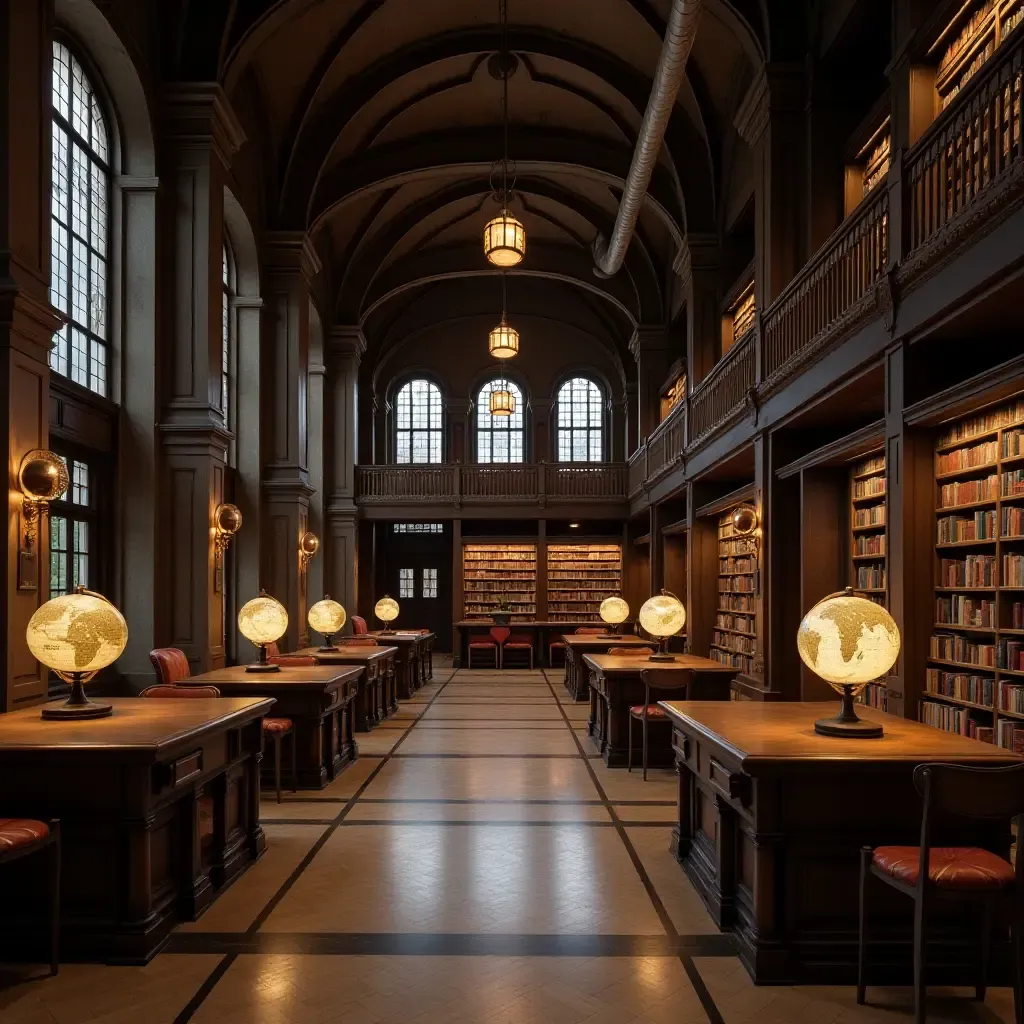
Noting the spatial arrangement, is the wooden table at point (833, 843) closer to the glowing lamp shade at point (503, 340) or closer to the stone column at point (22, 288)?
the stone column at point (22, 288)

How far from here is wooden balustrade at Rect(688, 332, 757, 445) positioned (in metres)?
10.9

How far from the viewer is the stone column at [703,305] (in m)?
14.4

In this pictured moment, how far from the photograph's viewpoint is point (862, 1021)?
3559 mm

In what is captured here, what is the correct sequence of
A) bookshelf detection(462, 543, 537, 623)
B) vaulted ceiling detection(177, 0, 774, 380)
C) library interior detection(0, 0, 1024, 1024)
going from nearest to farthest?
1. library interior detection(0, 0, 1024, 1024)
2. vaulted ceiling detection(177, 0, 774, 380)
3. bookshelf detection(462, 543, 537, 623)

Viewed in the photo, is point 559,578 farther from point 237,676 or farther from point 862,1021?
point 862,1021

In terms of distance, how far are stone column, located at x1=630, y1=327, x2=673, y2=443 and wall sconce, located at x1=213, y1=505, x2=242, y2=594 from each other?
10739 mm

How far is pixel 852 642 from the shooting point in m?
4.12

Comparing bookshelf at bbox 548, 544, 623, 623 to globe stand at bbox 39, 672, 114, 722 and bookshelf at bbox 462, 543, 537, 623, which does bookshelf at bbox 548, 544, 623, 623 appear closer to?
bookshelf at bbox 462, 543, 537, 623

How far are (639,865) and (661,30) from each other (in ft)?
35.2

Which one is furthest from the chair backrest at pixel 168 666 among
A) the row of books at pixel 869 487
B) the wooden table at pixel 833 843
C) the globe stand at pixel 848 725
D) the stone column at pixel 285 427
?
the stone column at pixel 285 427

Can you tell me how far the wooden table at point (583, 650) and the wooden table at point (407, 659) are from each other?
92.7 inches

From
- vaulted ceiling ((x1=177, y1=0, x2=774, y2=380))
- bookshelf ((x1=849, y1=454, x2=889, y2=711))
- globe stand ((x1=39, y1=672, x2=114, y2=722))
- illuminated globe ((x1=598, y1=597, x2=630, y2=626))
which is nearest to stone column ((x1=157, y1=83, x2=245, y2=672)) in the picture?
vaulted ceiling ((x1=177, y1=0, x2=774, y2=380))

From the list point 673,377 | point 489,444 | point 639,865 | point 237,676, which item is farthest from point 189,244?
point 489,444

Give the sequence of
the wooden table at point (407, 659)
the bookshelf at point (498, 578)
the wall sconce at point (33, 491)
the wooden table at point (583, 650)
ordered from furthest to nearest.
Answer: the bookshelf at point (498, 578), the wooden table at point (407, 659), the wooden table at point (583, 650), the wall sconce at point (33, 491)
